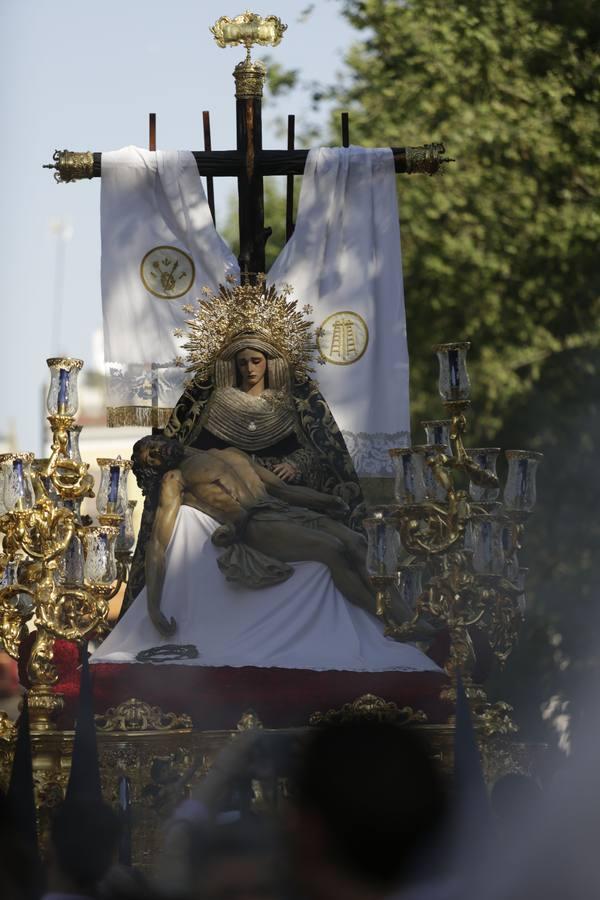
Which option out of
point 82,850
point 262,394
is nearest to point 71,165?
point 262,394

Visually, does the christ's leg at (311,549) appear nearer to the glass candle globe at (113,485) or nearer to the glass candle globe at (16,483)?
the glass candle globe at (113,485)

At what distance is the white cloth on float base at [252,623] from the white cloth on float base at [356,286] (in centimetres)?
176

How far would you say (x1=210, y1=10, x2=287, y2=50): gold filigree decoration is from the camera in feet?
40.5

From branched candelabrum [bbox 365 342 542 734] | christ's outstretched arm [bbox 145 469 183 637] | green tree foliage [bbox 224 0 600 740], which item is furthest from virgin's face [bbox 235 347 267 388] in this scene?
green tree foliage [bbox 224 0 600 740]

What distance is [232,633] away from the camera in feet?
33.2

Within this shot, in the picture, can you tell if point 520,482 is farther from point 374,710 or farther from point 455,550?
point 374,710

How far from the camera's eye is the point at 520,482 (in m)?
10.3

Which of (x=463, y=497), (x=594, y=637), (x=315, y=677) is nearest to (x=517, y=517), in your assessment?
(x=463, y=497)

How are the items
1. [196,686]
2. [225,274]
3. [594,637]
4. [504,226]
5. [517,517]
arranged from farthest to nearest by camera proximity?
[504,226]
[594,637]
[225,274]
[517,517]
[196,686]

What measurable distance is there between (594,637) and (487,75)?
6.17 m

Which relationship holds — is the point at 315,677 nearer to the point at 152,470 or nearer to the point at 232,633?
the point at 232,633

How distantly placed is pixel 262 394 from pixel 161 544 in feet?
4.92

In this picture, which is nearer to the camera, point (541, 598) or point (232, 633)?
point (232, 633)

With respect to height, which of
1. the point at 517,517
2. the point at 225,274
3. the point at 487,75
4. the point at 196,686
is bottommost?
the point at 196,686
